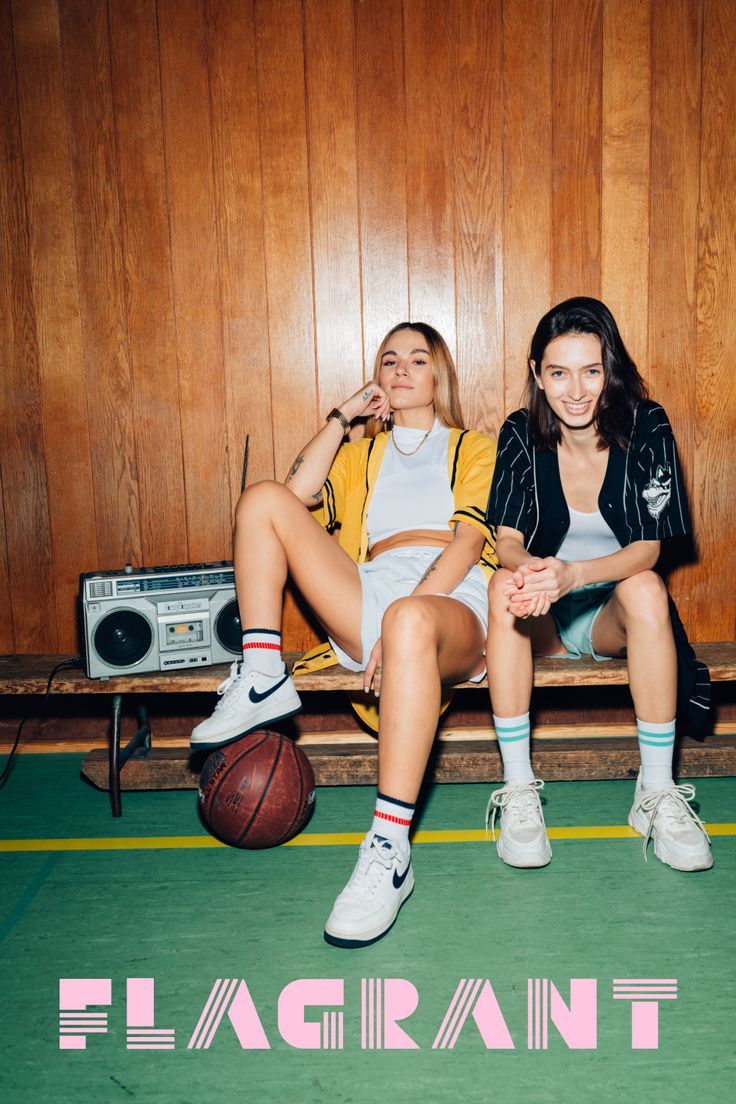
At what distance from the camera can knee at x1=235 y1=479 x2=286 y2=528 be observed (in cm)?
213

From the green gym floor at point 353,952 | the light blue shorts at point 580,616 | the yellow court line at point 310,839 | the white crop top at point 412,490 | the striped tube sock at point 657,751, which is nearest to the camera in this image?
the green gym floor at point 353,952

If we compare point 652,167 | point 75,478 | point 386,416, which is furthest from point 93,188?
point 652,167

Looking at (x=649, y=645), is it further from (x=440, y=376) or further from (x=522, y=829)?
(x=440, y=376)

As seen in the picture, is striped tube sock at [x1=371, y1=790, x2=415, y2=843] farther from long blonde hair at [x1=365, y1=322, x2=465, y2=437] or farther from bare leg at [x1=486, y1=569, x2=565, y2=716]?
long blonde hair at [x1=365, y1=322, x2=465, y2=437]

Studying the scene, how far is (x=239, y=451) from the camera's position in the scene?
2832mm

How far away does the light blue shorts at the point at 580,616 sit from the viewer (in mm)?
2241

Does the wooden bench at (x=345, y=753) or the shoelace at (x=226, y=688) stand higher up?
the shoelace at (x=226, y=688)

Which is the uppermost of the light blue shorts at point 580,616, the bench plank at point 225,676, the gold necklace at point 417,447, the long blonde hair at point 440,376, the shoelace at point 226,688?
the long blonde hair at point 440,376

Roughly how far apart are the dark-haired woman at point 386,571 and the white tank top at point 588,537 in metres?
0.24

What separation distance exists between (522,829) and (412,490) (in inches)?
41.4

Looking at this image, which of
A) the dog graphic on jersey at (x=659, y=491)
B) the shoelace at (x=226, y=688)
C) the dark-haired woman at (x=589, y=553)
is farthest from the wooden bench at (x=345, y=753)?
the dog graphic on jersey at (x=659, y=491)

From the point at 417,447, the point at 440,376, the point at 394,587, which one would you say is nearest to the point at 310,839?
the point at 394,587

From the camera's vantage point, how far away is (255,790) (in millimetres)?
1872

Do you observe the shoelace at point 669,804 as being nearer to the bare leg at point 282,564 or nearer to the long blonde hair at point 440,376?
the bare leg at point 282,564
